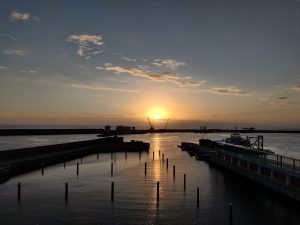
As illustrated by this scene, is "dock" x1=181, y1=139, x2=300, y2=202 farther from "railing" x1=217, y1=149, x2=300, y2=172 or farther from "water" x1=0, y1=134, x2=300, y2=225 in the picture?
"water" x1=0, y1=134, x2=300, y2=225

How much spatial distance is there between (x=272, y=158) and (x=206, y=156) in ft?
141

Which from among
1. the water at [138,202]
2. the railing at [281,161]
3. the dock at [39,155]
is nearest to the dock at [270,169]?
the railing at [281,161]

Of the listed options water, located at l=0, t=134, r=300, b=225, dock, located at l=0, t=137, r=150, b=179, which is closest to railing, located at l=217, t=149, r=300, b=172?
water, located at l=0, t=134, r=300, b=225

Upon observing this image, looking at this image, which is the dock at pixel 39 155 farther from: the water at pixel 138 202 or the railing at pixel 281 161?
the railing at pixel 281 161

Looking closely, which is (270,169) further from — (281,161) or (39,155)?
(39,155)

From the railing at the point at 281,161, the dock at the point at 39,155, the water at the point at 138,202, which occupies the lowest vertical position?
the water at the point at 138,202

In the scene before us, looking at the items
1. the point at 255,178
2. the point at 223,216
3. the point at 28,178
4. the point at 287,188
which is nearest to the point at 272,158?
the point at 255,178

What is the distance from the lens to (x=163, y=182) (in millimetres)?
52906

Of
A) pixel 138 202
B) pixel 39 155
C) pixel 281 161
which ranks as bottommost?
pixel 138 202

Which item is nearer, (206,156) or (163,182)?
(163,182)

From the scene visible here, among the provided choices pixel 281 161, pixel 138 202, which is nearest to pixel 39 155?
pixel 138 202

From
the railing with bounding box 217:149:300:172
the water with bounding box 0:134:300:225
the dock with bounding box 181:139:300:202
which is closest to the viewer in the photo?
the water with bounding box 0:134:300:225

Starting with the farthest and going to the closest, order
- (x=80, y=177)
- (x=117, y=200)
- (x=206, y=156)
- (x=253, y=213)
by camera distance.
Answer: (x=206, y=156)
(x=80, y=177)
(x=117, y=200)
(x=253, y=213)

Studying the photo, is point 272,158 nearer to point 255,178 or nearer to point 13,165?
point 255,178
